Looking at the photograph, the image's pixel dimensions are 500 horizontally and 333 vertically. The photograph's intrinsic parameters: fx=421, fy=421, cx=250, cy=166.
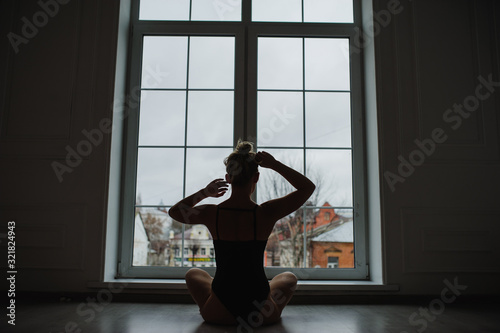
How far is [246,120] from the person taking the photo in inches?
127

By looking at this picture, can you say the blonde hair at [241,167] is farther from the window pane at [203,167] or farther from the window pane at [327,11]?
the window pane at [327,11]

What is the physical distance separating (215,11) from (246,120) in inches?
37.4

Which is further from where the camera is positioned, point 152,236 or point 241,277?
point 152,236

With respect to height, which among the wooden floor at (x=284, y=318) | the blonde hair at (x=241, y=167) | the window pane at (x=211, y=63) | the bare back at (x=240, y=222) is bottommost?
the wooden floor at (x=284, y=318)

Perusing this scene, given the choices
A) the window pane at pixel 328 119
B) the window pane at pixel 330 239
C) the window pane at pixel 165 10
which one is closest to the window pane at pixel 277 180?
the window pane at pixel 328 119

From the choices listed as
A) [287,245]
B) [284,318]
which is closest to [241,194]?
[284,318]

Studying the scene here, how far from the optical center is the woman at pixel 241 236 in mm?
2002

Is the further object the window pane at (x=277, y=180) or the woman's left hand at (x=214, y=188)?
the window pane at (x=277, y=180)

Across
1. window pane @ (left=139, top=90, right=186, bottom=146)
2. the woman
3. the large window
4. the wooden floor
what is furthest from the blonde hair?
window pane @ (left=139, top=90, right=186, bottom=146)

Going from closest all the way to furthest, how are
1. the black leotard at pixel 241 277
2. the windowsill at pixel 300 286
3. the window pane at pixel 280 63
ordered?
the black leotard at pixel 241 277, the windowsill at pixel 300 286, the window pane at pixel 280 63

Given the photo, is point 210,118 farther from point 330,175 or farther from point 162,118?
point 330,175

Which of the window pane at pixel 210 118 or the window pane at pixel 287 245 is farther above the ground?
the window pane at pixel 210 118

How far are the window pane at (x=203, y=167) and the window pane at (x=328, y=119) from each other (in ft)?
2.17

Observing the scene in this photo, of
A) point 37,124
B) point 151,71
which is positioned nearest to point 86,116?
point 37,124
